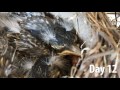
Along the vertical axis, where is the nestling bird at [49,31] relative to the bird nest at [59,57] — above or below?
above

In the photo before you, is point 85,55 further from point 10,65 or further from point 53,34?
point 10,65

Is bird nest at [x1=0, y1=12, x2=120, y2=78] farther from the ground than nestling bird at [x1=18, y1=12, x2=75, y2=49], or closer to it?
closer to it

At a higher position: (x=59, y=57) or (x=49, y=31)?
(x=49, y=31)
